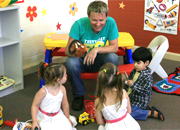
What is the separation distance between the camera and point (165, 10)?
3.29 m

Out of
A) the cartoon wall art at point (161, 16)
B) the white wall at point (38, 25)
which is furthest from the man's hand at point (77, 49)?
the cartoon wall art at point (161, 16)

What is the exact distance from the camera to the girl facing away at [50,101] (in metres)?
1.66

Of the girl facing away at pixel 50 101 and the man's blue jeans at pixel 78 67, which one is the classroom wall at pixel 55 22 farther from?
the girl facing away at pixel 50 101

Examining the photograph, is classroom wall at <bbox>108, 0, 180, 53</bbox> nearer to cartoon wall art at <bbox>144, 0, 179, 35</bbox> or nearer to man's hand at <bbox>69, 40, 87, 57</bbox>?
cartoon wall art at <bbox>144, 0, 179, 35</bbox>

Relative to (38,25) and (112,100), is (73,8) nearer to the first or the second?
(38,25)

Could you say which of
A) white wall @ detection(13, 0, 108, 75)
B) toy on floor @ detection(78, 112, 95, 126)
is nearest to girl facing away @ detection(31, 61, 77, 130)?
toy on floor @ detection(78, 112, 95, 126)

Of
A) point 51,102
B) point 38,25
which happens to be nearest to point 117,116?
point 51,102

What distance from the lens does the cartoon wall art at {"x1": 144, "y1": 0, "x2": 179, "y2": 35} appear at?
323 centimetres

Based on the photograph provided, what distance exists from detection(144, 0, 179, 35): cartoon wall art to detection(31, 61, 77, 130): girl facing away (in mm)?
2137

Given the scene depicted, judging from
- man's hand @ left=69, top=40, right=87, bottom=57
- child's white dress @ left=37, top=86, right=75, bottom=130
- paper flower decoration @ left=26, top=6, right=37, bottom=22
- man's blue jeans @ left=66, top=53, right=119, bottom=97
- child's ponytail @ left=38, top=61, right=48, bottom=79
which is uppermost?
paper flower decoration @ left=26, top=6, right=37, bottom=22

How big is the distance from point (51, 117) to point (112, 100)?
1.58 feet

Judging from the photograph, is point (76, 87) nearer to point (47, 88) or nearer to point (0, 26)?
point (47, 88)

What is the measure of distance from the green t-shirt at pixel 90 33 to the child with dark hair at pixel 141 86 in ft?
1.13

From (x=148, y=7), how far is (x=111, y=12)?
2.12 feet
